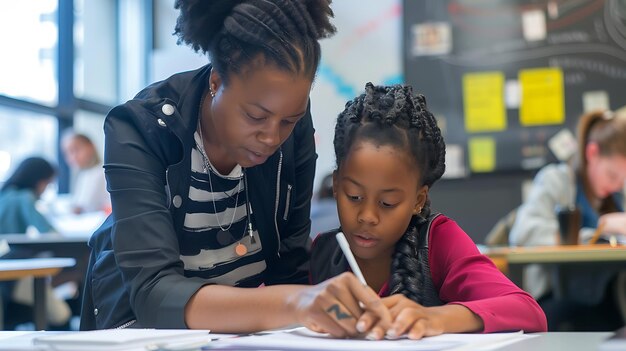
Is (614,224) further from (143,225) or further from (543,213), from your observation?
(143,225)

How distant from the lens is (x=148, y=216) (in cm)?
114

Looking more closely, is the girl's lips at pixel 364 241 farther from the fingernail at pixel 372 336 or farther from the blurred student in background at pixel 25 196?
the blurred student in background at pixel 25 196

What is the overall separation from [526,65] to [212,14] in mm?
3690

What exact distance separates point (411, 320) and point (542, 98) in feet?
12.9

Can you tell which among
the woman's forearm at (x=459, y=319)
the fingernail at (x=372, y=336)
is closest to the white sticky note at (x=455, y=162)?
the woman's forearm at (x=459, y=319)

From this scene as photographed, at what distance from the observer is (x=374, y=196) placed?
128 centimetres

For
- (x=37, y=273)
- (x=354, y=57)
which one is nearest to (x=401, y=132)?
(x=37, y=273)

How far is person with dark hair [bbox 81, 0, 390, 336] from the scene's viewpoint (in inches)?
40.2

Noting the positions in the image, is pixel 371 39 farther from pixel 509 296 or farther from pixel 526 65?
pixel 509 296

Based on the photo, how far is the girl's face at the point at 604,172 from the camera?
2928 mm

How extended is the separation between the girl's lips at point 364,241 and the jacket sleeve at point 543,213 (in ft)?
6.19

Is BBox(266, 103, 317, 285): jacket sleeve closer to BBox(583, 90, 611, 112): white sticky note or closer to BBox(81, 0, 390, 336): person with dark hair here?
BBox(81, 0, 390, 336): person with dark hair

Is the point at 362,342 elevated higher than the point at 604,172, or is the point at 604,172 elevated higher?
the point at 604,172

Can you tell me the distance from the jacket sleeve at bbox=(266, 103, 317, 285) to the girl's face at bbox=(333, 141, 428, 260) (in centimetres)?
19
